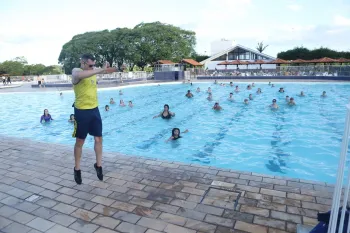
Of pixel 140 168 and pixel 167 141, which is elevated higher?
pixel 140 168

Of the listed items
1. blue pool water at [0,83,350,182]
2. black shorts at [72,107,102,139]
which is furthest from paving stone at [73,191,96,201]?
blue pool water at [0,83,350,182]

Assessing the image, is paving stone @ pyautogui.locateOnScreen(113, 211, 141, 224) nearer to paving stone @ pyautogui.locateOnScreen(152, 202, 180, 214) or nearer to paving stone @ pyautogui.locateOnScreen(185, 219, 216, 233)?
paving stone @ pyautogui.locateOnScreen(152, 202, 180, 214)

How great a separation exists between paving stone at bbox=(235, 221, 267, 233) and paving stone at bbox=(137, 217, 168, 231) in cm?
76

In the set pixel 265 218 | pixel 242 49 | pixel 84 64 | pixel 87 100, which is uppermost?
pixel 242 49

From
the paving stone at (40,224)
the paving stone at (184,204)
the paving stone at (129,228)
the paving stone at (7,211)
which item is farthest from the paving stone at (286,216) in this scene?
the paving stone at (7,211)

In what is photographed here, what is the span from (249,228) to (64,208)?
7.18ft

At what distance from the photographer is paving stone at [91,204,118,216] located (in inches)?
122

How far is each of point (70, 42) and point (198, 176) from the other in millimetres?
54590

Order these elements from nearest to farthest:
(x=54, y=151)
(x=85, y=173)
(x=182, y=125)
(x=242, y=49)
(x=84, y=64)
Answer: (x=84, y=64), (x=85, y=173), (x=54, y=151), (x=182, y=125), (x=242, y=49)

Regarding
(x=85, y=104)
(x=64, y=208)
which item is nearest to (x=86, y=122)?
(x=85, y=104)

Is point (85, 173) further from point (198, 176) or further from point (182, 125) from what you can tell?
point (182, 125)

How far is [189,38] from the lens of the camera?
165 ft

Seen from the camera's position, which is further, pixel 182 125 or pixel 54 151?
pixel 182 125

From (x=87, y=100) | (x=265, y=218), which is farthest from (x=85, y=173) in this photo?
(x=265, y=218)
